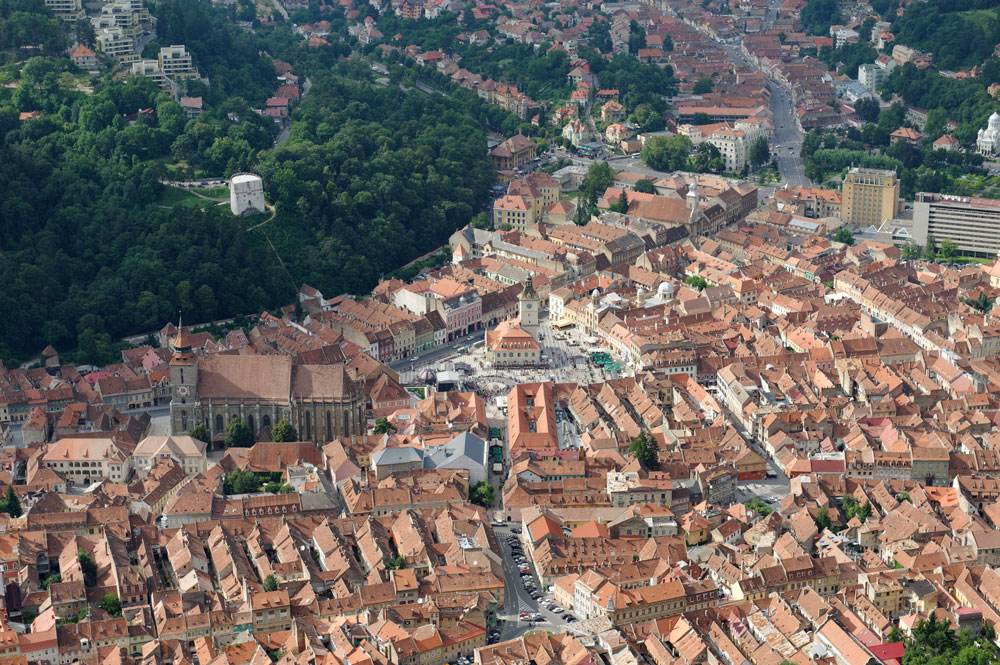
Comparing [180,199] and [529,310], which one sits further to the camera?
[180,199]

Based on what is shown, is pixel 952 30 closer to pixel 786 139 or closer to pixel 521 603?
pixel 786 139

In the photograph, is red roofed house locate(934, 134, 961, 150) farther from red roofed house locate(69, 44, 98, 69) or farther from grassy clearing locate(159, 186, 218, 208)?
red roofed house locate(69, 44, 98, 69)

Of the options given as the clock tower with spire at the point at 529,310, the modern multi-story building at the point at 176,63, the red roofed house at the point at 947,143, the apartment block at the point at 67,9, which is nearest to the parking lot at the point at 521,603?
the clock tower with spire at the point at 529,310

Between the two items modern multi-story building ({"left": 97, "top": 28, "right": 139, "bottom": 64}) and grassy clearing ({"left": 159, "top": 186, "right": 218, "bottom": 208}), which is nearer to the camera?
grassy clearing ({"left": 159, "top": 186, "right": 218, "bottom": 208})

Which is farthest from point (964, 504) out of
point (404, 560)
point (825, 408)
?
point (404, 560)

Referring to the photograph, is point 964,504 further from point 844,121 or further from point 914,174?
point 844,121

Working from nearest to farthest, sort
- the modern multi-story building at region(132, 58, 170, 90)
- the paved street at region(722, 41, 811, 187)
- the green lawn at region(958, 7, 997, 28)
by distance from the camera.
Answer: the modern multi-story building at region(132, 58, 170, 90), the paved street at region(722, 41, 811, 187), the green lawn at region(958, 7, 997, 28)

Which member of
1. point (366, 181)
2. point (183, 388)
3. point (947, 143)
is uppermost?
point (183, 388)

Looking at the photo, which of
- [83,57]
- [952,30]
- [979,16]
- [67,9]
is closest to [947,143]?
[952,30]

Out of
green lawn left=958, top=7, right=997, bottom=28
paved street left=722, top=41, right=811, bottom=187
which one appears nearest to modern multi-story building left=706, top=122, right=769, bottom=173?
paved street left=722, top=41, right=811, bottom=187
